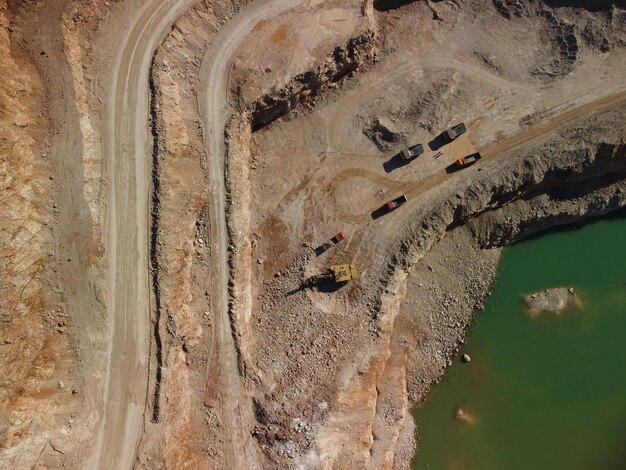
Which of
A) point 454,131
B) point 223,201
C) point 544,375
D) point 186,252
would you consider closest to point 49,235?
point 186,252

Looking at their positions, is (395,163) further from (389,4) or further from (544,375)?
(544,375)

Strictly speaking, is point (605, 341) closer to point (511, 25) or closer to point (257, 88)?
point (511, 25)

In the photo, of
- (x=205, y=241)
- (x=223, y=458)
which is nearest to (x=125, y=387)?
(x=223, y=458)

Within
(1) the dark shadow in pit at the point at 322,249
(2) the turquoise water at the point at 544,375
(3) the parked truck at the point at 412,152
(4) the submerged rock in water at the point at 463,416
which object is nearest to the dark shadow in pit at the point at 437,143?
(3) the parked truck at the point at 412,152

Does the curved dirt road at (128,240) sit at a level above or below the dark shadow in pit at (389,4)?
below

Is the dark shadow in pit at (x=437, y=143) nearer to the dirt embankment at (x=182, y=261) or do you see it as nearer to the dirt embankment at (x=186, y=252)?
the dirt embankment at (x=186, y=252)
